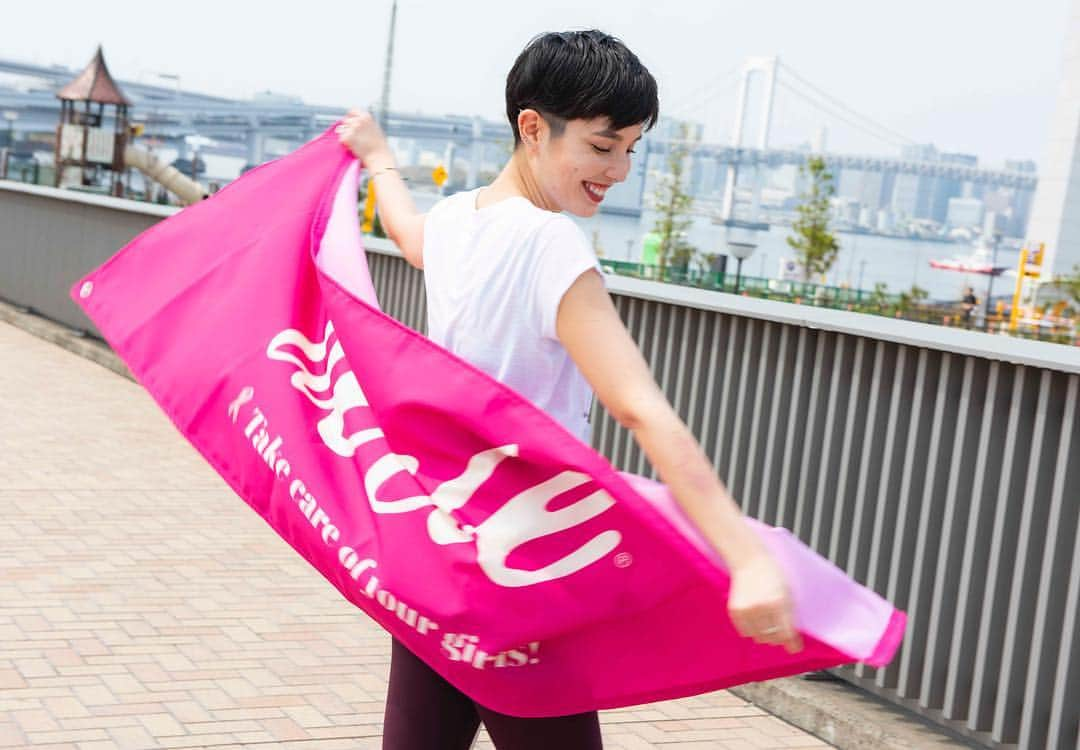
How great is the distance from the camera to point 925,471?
5078 mm

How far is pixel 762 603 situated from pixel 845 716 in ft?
11.3

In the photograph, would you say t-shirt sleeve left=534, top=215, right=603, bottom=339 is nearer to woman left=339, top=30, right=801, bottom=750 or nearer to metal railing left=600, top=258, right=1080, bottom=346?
woman left=339, top=30, right=801, bottom=750

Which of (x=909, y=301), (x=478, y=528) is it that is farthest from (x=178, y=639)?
(x=909, y=301)

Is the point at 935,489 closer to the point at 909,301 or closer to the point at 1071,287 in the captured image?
the point at 909,301

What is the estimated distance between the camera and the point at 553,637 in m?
2.03

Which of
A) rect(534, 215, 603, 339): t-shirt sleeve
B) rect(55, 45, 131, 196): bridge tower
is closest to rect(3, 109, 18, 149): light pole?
rect(55, 45, 131, 196): bridge tower

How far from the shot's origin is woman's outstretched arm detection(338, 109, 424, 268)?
8.16ft

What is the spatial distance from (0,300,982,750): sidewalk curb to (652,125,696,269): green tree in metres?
67.0

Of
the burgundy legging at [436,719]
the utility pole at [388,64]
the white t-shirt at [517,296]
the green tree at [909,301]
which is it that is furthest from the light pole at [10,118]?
the white t-shirt at [517,296]

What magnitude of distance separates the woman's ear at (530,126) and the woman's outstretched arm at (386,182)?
0.34 meters

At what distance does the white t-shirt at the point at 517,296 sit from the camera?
201 centimetres

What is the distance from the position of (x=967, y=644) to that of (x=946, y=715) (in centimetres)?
24

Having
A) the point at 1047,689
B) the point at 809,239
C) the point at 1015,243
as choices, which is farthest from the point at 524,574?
the point at 1015,243

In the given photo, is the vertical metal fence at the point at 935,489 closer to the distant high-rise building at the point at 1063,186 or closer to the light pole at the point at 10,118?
the distant high-rise building at the point at 1063,186
